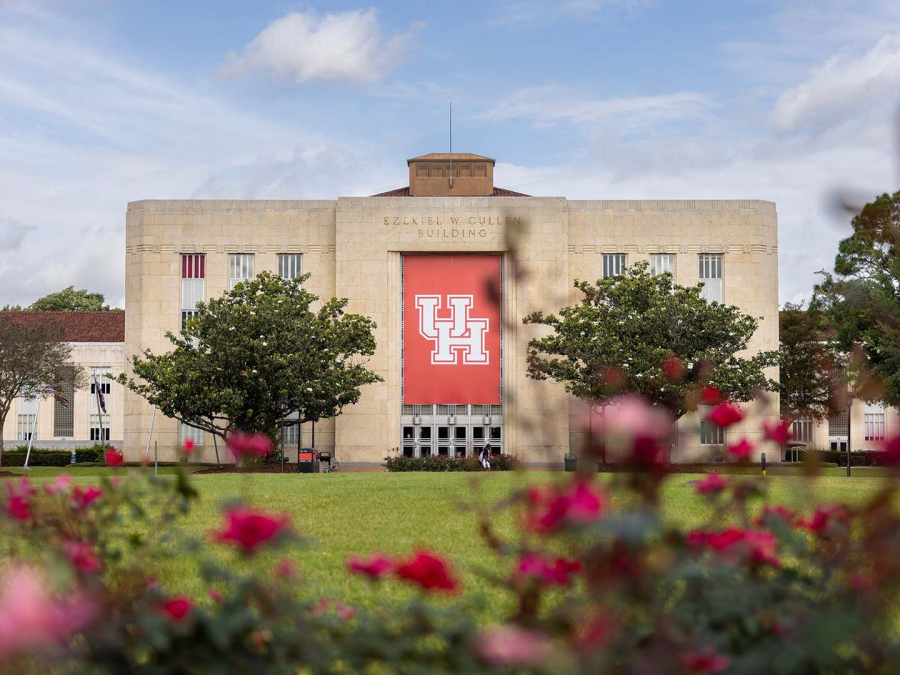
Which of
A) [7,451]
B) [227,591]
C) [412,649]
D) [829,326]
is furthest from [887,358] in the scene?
[7,451]

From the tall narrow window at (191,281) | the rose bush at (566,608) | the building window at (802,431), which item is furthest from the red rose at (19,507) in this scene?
the building window at (802,431)

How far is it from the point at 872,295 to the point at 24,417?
54176mm

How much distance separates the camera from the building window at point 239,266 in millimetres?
53750

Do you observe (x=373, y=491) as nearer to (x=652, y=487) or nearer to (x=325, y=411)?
(x=652, y=487)

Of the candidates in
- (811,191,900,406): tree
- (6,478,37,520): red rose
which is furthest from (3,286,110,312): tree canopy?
(6,478,37,520): red rose

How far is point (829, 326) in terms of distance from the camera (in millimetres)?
44500

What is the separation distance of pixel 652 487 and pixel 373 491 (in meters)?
17.5

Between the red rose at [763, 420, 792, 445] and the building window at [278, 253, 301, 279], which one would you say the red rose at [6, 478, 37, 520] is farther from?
the building window at [278, 253, 301, 279]

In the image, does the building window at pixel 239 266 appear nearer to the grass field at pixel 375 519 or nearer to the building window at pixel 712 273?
the building window at pixel 712 273

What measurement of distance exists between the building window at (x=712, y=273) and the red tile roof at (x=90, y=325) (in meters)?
38.9

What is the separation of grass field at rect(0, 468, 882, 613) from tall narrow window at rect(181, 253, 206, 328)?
31304 mm

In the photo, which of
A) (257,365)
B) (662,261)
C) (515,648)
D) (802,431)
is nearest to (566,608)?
(515,648)

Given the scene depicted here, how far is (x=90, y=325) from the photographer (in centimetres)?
6919

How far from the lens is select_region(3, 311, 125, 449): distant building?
65.9 metres
